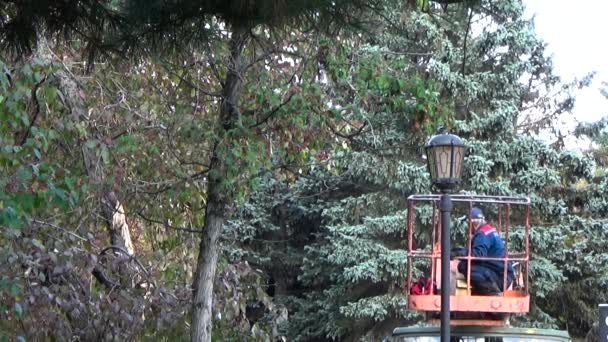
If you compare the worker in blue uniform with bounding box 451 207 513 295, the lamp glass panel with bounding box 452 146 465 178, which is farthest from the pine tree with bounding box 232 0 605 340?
the lamp glass panel with bounding box 452 146 465 178

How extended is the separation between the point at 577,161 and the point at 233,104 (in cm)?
1651

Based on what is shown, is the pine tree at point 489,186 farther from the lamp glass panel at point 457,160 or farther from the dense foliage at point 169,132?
the lamp glass panel at point 457,160

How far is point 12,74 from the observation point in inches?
458

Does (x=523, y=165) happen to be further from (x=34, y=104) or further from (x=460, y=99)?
(x=34, y=104)

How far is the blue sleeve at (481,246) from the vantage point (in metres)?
13.4

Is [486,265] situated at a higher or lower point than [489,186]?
lower

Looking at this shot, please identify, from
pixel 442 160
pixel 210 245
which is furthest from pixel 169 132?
pixel 442 160

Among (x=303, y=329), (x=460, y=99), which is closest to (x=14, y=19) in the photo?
(x=460, y=99)

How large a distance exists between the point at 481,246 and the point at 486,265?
0.24 metres

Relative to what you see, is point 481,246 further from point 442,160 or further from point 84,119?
point 84,119

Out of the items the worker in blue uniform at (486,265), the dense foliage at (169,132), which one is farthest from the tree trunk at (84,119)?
the worker in blue uniform at (486,265)

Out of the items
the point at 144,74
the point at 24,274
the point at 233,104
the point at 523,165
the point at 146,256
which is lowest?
the point at 24,274

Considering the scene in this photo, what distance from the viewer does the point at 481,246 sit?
44.1 ft

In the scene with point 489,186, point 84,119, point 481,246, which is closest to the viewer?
point 481,246
